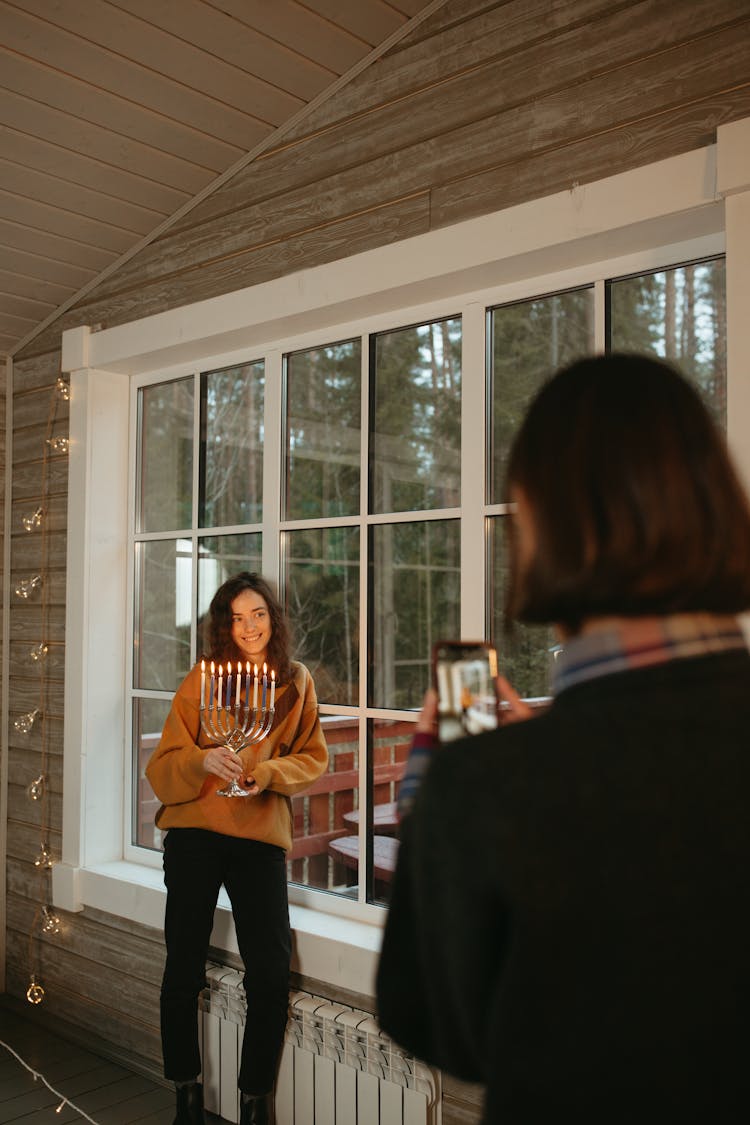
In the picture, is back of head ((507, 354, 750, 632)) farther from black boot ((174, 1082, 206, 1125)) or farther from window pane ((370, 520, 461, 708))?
black boot ((174, 1082, 206, 1125))

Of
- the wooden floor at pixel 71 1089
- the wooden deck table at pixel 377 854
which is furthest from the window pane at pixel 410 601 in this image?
the wooden floor at pixel 71 1089

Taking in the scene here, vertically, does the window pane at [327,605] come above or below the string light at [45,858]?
above

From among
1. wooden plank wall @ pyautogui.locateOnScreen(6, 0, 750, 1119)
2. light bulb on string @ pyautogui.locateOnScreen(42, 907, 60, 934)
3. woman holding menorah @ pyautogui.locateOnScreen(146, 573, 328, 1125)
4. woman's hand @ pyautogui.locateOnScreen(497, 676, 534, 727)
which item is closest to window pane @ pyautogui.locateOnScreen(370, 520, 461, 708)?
woman holding menorah @ pyautogui.locateOnScreen(146, 573, 328, 1125)

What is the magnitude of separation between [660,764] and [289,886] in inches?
94.5

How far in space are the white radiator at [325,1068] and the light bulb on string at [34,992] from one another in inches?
38.6

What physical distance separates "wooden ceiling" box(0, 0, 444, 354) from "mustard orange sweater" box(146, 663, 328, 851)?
1.52 m

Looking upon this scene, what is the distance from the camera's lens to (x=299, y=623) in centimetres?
289

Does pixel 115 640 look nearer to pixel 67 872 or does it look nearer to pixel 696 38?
pixel 67 872

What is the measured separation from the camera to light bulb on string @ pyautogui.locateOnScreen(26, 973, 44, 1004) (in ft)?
11.4

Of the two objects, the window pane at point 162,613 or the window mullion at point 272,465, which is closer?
the window mullion at point 272,465

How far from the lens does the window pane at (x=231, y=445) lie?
308 cm

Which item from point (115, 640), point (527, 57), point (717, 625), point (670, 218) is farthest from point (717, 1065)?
point (115, 640)

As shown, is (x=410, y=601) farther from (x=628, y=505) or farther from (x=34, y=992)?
(x=34, y=992)

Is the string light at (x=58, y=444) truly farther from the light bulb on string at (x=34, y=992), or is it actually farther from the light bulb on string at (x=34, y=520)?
the light bulb on string at (x=34, y=992)
